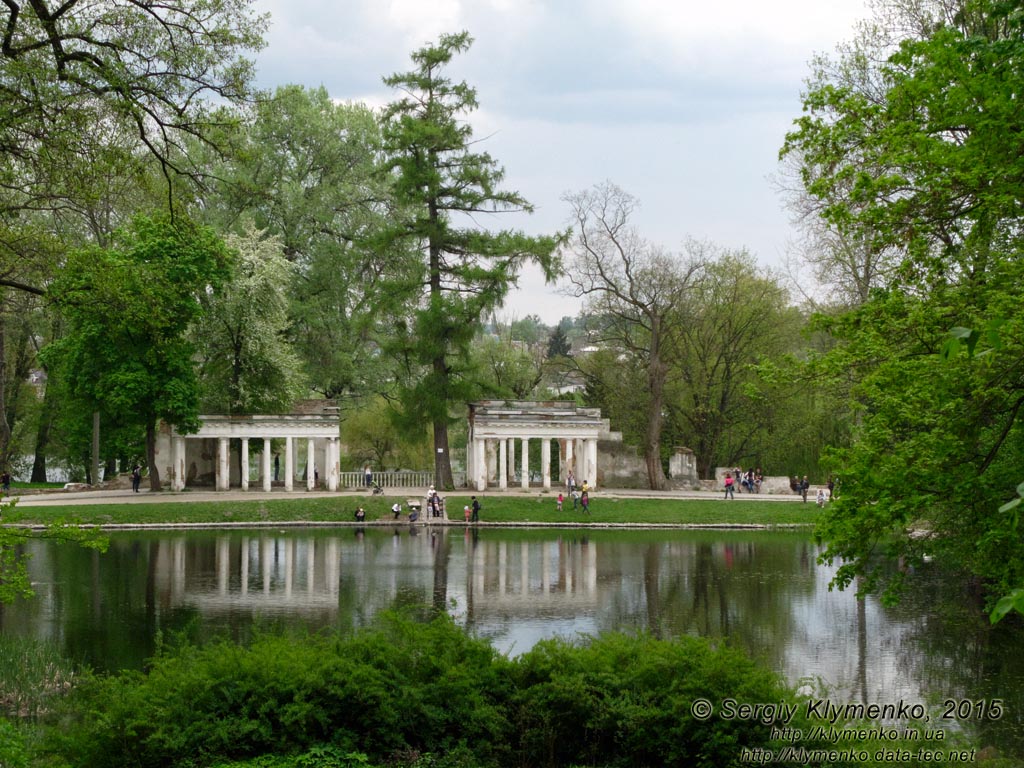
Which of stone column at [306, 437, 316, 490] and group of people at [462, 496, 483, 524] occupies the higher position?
stone column at [306, 437, 316, 490]

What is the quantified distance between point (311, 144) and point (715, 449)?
89.3 feet

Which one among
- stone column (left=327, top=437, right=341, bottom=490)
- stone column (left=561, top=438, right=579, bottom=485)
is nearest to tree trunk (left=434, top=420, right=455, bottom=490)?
stone column (left=327, top=437, right=341, bottom=490)

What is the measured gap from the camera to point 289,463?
52.8 metres

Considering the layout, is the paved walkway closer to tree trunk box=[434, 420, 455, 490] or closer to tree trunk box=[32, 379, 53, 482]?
tree trunk box=[434, 420, 455, 490]

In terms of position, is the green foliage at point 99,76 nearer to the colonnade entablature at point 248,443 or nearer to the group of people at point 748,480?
the colonnade entablature at point 248,443

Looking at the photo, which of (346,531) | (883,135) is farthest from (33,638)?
(346,531)

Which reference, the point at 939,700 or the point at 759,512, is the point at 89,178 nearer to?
the point at 939,700

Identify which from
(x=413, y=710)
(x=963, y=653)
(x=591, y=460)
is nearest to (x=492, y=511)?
(x=591, y=460)

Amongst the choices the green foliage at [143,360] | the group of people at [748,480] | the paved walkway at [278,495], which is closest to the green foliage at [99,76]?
the green foliage at [143,360]

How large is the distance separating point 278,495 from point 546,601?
25841mm

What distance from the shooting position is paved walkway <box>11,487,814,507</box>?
4650 cm

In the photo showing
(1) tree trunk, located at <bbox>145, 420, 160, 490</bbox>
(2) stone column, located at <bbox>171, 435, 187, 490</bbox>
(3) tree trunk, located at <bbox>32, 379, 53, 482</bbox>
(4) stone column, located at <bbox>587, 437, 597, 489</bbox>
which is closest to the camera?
(1) tree trunk, located at <bbox>145, 420, 160, 490</bbox>

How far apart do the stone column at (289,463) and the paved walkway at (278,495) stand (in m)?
0.48

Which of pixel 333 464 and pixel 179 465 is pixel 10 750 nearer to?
pixel 179 465
